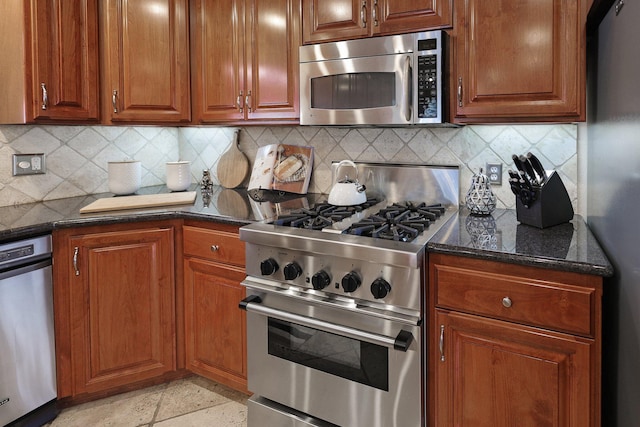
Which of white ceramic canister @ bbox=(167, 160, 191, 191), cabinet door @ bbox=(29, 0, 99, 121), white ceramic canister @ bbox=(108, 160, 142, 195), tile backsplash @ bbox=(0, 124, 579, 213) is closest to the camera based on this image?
tile backsplash @ bbox=(0, 124, 579, 213)

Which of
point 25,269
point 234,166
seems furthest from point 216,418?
point 234,166

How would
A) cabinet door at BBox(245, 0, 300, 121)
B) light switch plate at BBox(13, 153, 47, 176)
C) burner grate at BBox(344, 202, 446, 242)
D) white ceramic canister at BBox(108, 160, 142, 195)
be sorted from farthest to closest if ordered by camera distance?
white ceramic canister at BBox(108, 160, 142, 195) < light switch plate at BBox(13, 153, 47, 176) < cabinet door at BBox(245, 0, 300, 121) < burner grate at BBox(344, 202, 446, 242)

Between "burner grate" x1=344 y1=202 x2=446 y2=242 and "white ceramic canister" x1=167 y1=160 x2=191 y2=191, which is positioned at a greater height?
"white ceramic canister" x1=167 y1=160 x2=191 y2=191

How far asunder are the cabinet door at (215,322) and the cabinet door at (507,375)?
896 millimetres

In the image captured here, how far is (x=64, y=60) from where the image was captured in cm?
219

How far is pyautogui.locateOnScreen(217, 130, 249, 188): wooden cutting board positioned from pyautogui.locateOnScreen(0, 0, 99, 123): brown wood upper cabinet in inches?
31.4

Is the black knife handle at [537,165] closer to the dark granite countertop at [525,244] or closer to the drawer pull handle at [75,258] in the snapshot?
the dark granite countertop at [525,244]

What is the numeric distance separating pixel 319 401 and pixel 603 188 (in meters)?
1.23

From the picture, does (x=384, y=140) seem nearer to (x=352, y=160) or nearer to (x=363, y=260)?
(x=352, y=160)

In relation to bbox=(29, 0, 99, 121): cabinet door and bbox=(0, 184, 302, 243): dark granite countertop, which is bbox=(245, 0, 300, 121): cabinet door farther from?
bbox=(29, 0, 99, 121): cabinet door

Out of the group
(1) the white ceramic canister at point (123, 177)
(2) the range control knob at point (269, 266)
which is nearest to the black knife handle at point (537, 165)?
(2) the range control knob at point (269, 266)

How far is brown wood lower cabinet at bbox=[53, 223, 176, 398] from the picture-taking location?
2.00 metres

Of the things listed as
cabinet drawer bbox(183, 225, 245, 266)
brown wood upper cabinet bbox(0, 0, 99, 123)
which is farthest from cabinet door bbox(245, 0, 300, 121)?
brown wood upper cabinet bbox(0, 0, 99, 123)

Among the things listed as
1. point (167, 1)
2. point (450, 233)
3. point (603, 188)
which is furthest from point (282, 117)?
point (603, 188)
